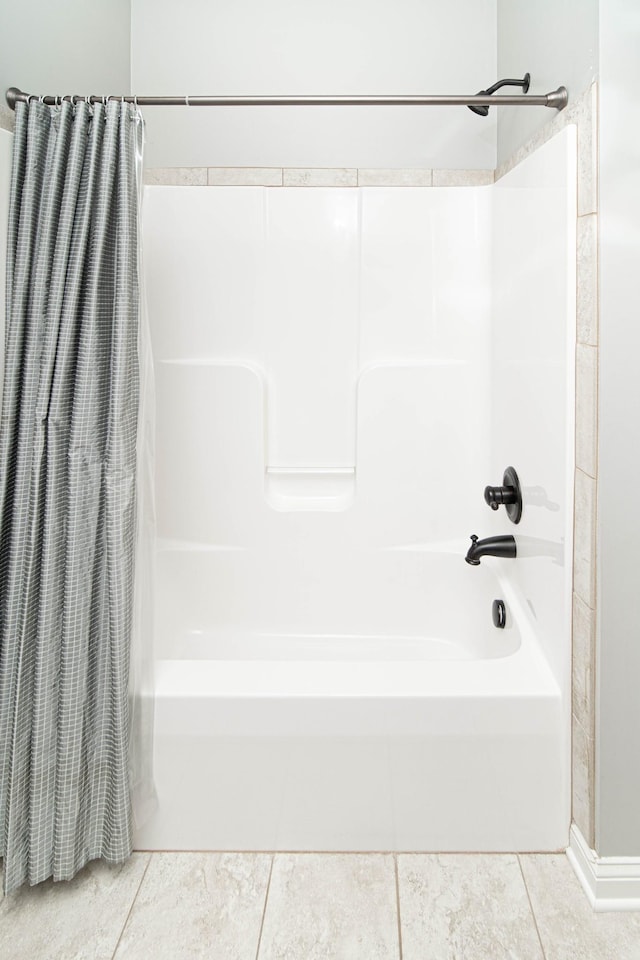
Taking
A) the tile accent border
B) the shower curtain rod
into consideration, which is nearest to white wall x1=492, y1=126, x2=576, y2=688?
the shower curtain rod

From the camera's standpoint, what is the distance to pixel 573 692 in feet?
5.06

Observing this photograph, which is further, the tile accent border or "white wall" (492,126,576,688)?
the tile accent border

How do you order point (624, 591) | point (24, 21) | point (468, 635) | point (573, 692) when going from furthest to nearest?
point (468, 635) < point (24, 21) < point (573, 692) < point (624, 591)

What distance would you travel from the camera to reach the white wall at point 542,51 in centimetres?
147

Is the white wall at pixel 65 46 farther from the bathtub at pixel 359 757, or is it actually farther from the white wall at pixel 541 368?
the bathtub at pixel 359 757

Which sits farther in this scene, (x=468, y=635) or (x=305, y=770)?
(x=468, y=635)

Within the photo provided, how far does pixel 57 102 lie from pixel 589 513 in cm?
143

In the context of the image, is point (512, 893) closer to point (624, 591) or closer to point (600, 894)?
point (600, 894)

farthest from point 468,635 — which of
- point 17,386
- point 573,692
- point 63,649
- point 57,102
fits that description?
point 57,102

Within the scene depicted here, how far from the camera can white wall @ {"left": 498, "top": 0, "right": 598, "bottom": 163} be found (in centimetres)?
147

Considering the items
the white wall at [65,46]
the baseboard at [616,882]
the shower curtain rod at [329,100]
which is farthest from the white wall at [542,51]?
the baseboard at [616,882]

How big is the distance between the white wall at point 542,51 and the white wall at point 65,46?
1.27 m

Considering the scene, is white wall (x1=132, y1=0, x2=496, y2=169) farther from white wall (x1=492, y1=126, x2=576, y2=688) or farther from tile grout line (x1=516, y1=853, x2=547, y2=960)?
tile grout line (x1=516, y1=853, x2=547, y2=960)

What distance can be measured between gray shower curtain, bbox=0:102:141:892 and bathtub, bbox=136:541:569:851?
146 mm
